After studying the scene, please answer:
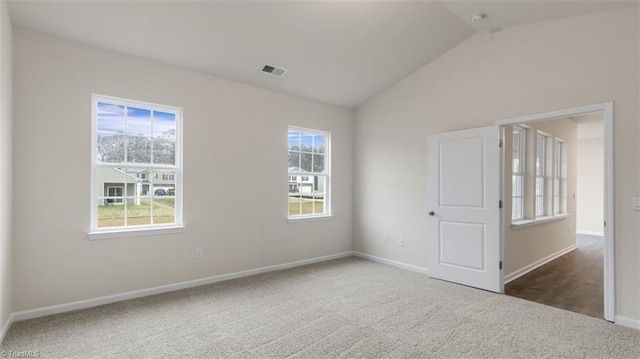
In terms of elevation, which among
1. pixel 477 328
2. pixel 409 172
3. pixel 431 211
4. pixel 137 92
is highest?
pixel 137 92

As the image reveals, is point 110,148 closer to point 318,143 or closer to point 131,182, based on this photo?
point 131,182

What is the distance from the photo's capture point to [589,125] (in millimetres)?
6836

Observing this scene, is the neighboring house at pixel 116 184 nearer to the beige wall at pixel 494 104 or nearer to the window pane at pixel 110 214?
the window pane at pixel 110 214

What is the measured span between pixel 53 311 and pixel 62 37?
2635 millimetres

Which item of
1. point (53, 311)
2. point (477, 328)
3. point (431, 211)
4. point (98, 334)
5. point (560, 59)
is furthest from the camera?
point (431, 211)

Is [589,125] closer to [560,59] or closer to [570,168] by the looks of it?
[570,168]

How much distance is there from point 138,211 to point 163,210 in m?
0.27

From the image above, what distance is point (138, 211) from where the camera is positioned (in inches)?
145

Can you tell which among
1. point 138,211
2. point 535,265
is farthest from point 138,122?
point 535,265

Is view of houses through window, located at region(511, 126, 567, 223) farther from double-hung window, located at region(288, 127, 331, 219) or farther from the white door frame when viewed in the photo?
double-hung window, located at region(288, 127, 331, 219)

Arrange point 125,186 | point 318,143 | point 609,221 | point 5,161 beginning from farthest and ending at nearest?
point 318,143
point 125,186
point 609,221
point 5,161

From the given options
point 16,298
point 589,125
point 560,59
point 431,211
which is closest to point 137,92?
point 16,298

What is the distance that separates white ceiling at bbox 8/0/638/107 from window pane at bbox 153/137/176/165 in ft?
2.98

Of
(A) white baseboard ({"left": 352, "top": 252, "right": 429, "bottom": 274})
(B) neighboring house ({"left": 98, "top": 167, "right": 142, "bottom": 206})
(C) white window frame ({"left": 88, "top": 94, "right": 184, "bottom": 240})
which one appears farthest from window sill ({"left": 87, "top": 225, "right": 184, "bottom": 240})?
(A) white baseboard ({"left": 352, "top": 252, "right": 429, "bottom": 274})
